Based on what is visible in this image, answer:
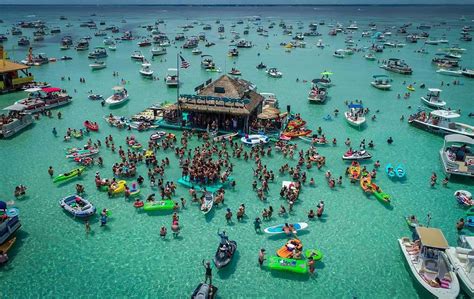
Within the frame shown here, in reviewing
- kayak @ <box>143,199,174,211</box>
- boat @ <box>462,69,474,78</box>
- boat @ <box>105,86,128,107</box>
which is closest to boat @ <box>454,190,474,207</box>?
kayak @ <box>143,199,174,211</box>

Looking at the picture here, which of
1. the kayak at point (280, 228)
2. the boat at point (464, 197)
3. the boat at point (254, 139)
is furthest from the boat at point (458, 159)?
the boat at point (254, 139)

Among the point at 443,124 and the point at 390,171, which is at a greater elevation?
the point at 443,124

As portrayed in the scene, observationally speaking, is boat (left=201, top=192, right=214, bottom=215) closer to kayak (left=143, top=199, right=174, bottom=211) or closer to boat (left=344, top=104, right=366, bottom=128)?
kayak (left=143, top=199, right=174, bottom=211)

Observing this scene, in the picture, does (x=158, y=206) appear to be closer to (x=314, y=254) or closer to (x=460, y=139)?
(x=314, y=254)

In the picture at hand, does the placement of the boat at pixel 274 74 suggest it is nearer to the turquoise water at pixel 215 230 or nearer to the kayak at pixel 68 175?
the turquoise water at pixel 215 230

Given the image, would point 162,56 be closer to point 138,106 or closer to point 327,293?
point 138,106

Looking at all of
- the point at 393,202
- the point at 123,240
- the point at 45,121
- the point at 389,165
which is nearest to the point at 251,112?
the point at 389,165

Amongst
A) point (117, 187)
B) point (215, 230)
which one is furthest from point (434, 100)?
point (117, 187)
